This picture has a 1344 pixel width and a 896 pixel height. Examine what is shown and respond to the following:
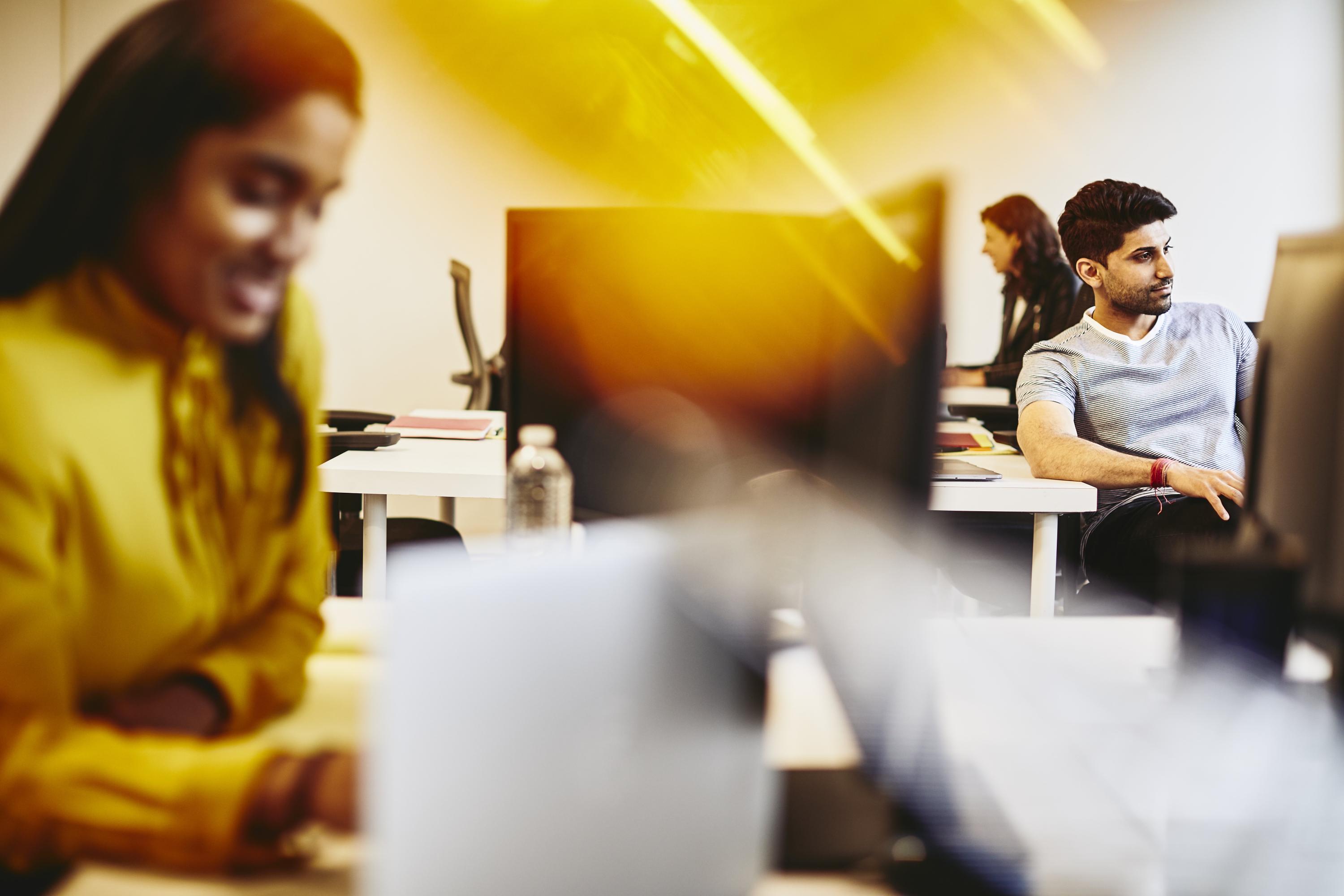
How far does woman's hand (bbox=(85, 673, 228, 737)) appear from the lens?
0.69m

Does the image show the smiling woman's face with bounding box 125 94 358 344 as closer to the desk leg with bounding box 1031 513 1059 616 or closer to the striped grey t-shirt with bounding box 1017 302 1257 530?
the desk leg with bounding box 1031 513 1059 616

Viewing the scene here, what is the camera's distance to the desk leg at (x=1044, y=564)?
1.90 m

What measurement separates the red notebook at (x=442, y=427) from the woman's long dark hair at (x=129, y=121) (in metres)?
1.37

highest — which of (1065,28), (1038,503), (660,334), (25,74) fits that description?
(1065,28)

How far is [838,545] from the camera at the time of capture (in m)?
0.93

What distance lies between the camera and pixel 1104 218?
2.06 metres

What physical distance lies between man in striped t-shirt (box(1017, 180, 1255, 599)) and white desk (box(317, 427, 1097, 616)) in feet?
0.41

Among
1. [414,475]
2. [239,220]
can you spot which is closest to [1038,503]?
[414,475]

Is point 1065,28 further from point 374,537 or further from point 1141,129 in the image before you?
point 374,537

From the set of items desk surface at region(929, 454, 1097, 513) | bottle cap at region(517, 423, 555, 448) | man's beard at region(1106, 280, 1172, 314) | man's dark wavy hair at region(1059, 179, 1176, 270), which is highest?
man's dark wavy hair at region(1059, 179, 1176, 270)

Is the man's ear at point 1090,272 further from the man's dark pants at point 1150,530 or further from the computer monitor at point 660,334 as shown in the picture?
the computer monitor at point 660,334

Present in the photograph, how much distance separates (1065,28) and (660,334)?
383cm

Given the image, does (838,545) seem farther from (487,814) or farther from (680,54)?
(680,54)

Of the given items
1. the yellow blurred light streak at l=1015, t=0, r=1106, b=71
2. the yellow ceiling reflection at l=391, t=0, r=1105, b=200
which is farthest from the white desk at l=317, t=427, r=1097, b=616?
the yellow blurred light streak at l=1015, t=0, r=1106, b=71
